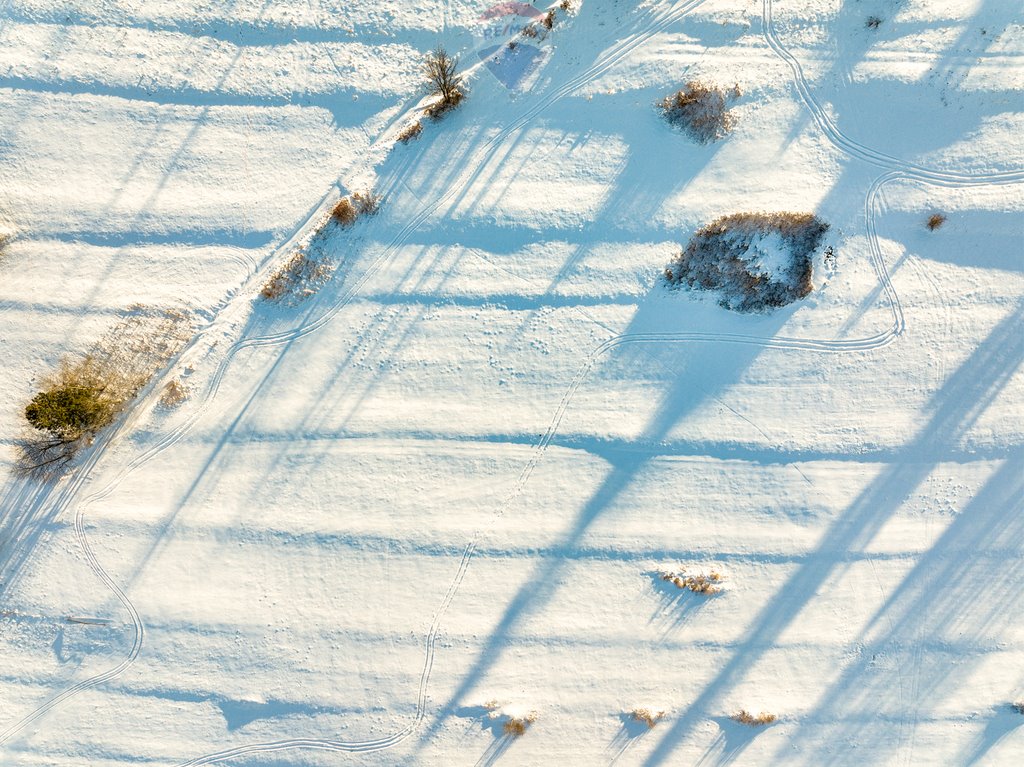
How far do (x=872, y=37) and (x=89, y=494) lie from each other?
55.6 ft

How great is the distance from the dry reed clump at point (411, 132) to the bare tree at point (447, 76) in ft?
1.69

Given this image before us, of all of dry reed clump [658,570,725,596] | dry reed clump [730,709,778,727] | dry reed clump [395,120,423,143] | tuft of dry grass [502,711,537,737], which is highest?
dry reed clump [395,120,423,143]

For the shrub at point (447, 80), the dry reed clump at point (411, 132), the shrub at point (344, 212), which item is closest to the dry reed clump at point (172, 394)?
the shrub at point (344, 212)

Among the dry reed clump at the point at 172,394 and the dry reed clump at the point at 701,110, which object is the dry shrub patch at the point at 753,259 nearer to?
the dry reed clump at the point at 701,110

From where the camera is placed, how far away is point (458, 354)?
38.1ft

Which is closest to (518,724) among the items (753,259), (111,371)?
(753,259)

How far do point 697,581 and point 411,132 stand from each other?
9.92 meters

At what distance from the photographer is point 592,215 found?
11656 millimetres

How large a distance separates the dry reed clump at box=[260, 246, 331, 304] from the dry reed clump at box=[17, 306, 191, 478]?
177 cm

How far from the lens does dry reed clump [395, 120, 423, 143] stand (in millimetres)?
11609

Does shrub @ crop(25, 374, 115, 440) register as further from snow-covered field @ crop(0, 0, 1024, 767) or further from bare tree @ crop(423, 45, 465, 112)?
bare tree @ crop(423, 45, 465, 112)

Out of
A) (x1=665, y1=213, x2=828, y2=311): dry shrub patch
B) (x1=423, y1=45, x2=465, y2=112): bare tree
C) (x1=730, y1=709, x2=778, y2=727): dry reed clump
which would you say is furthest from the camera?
(x1=730, y1=709, x2=778, y2=727): dry reed clump

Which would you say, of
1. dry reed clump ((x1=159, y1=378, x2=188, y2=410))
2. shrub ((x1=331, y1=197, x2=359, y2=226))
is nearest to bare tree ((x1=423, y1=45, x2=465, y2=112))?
shrub ((x1=331, y1=197, x2=359, y2=226))

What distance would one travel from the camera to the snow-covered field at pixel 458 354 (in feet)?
38.0
